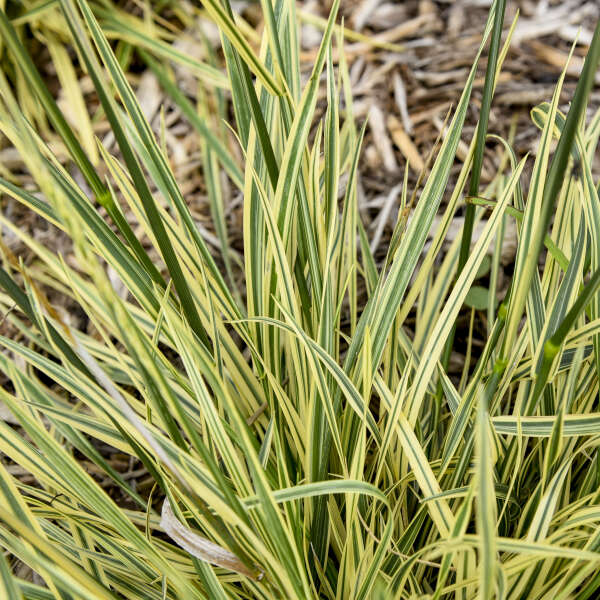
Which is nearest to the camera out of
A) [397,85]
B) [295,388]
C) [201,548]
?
[201,548]

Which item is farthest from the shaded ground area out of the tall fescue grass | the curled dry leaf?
the curled dry leaf

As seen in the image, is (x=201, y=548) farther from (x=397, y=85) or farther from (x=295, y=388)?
(x=397, y=85)

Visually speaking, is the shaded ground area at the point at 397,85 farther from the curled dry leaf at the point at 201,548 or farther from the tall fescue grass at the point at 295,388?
the curled dry leaf at the point at 201,548

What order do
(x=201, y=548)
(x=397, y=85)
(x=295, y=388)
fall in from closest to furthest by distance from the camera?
(x=201, y=548) → (x=295, y=388) → (x=397, y=85)

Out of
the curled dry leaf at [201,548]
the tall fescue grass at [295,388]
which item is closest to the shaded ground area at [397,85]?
the tall fescue grass at [295,388]

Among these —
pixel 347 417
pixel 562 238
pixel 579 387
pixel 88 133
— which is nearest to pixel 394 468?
pixel 347 417

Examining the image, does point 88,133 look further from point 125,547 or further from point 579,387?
point 579,387

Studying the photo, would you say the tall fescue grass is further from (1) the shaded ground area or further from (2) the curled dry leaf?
(1) the shaded ground area

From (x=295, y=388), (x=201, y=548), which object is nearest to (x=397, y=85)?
(x=295, y=388)

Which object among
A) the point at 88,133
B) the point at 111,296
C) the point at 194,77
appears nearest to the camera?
the point at 111,296
